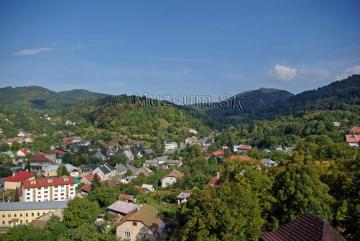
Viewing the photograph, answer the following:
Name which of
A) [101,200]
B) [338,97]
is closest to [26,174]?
[101,200]

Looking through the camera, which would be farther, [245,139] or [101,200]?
[245,139]

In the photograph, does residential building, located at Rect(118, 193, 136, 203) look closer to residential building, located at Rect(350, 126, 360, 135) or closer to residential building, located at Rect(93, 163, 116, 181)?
residential building, located at Rect(93, 163, 116, 181)

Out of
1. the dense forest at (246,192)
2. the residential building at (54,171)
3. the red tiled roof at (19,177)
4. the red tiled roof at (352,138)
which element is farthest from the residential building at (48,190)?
the red tiled roof at (352,138)

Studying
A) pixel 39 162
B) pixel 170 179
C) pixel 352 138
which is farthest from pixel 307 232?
pixel 39 162

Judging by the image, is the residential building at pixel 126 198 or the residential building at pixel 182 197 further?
the residential building at pixel 126 198

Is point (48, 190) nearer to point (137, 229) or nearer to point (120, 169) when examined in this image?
point (120, 169)

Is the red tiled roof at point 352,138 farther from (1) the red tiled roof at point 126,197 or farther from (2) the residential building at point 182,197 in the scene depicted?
(1) the red tiled roof at point 126,197

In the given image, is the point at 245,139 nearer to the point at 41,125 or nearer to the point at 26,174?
the point at 26,174
